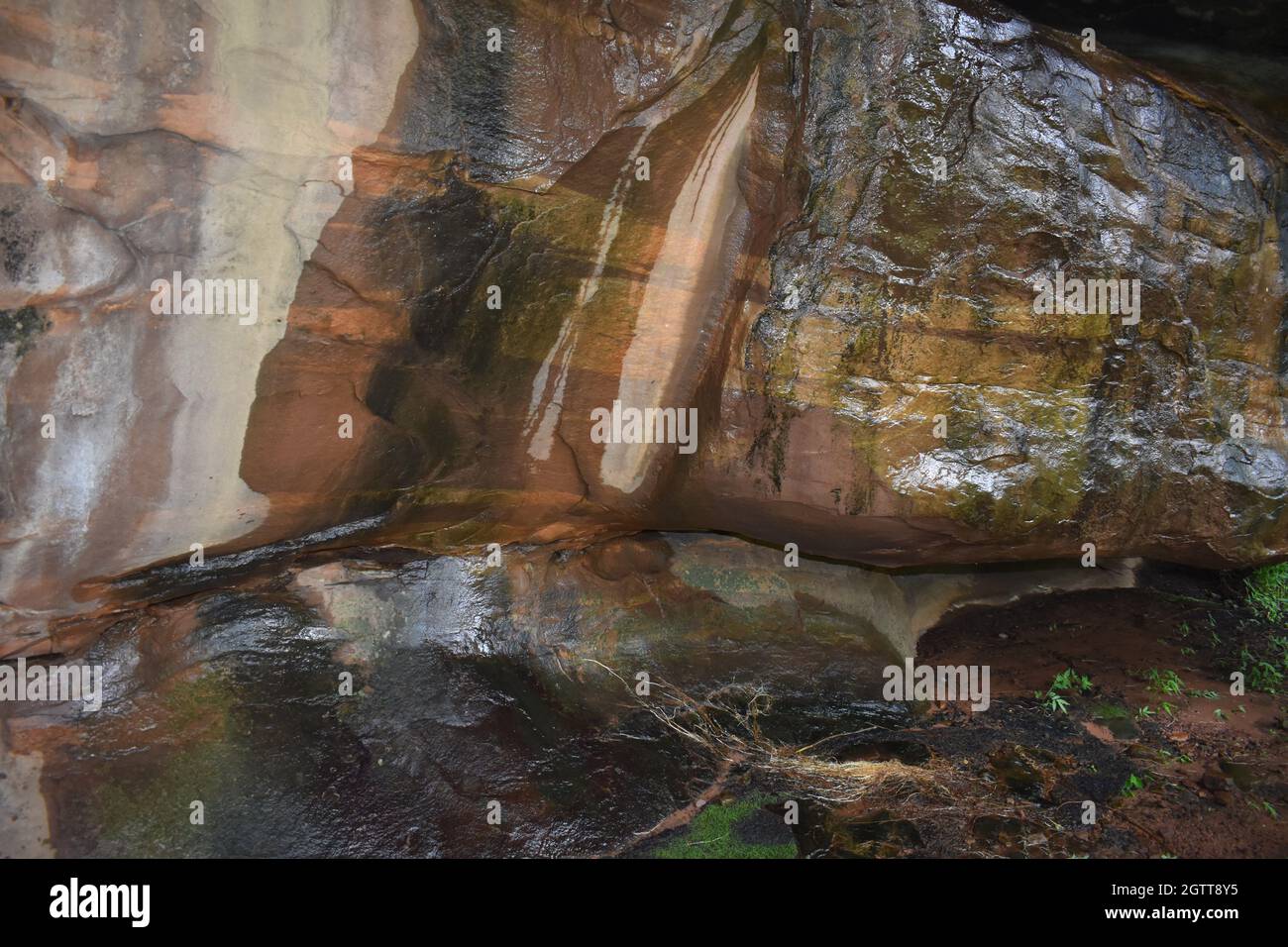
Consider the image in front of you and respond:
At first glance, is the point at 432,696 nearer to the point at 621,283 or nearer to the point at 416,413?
the point at 416,413

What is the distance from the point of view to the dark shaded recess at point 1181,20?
209 inches

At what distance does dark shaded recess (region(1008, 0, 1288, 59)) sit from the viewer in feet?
17.4

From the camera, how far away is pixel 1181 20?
17.8ft

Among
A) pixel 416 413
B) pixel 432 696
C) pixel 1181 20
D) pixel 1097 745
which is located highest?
pixel 1181 20

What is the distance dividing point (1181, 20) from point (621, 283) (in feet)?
11.9

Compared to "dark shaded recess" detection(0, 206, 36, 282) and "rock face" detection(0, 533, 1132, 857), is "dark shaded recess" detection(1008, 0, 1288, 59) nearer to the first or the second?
"rock face" detection(0, 533, 1132, 857)

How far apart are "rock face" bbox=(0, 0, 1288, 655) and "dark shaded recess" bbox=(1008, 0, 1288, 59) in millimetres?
622

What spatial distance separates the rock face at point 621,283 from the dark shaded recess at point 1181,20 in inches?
24.5

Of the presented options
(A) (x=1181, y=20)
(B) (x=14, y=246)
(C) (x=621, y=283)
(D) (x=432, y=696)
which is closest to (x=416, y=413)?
(C) (x=621, y=283)

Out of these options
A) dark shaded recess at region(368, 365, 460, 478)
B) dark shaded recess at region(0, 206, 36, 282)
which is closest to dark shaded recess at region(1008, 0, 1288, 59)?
dark shaded recess at region(368, 365, 460, 478)

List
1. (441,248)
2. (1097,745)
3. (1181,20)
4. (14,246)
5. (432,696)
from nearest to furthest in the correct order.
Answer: (14,246) → (441,248) → (432,696) → (1097,745) → (1181,20)

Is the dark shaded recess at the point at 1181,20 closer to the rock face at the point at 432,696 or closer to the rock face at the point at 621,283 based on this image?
the rock face at the point at 621,283

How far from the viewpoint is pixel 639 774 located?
4.70 metres

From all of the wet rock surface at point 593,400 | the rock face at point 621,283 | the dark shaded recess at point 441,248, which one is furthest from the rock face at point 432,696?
the dark shaded recess at point 441,248
